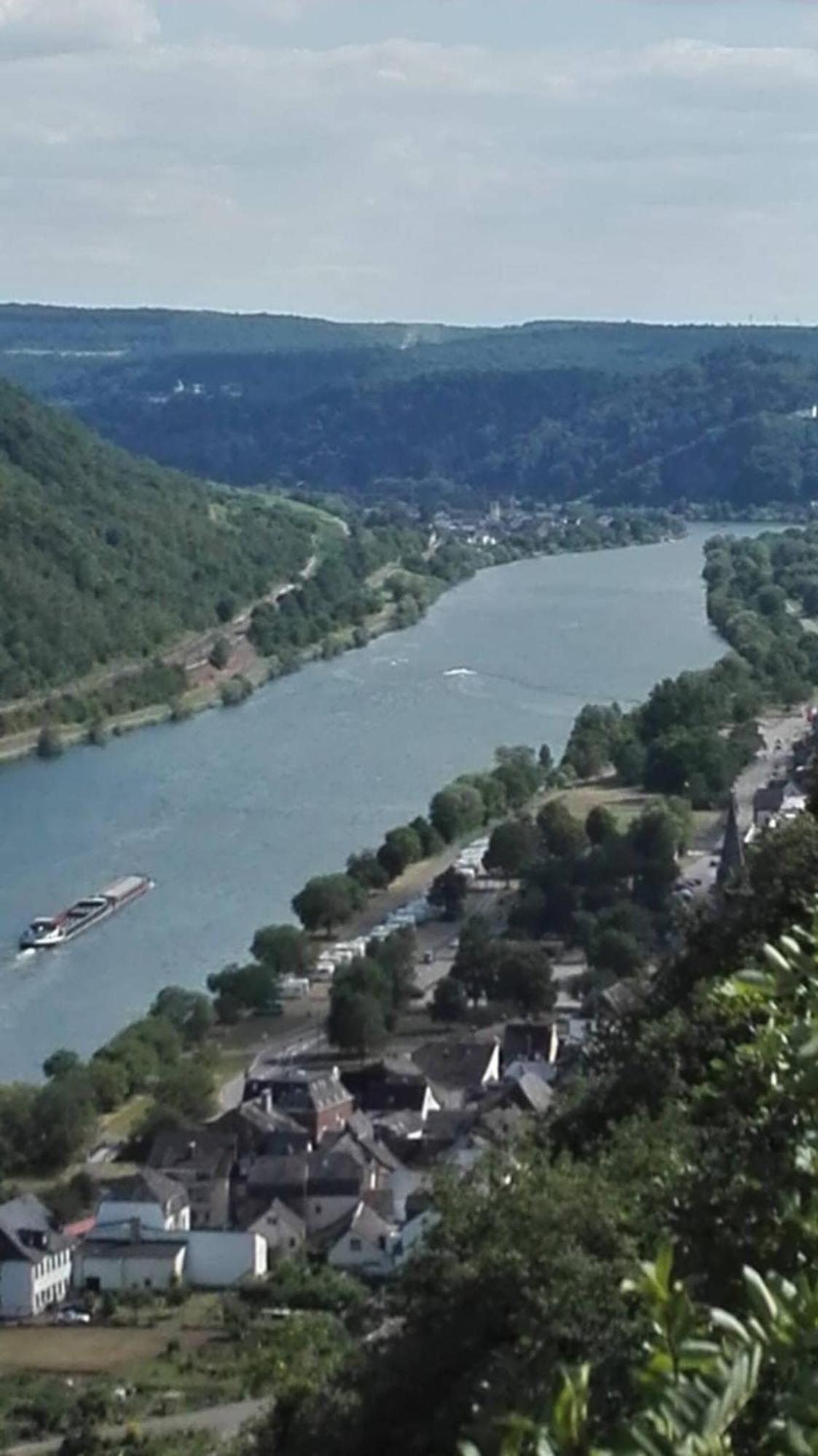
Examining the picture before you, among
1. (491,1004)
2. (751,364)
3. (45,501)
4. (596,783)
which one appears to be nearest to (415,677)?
(596,783)

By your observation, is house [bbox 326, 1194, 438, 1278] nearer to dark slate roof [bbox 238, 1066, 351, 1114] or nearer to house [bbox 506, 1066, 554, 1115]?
house [bbox 506, 1066, 554, 1115]

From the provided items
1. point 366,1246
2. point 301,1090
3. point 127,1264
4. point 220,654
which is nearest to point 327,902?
point 301,1090

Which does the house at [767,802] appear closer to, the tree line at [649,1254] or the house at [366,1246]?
the house at [366,1246]

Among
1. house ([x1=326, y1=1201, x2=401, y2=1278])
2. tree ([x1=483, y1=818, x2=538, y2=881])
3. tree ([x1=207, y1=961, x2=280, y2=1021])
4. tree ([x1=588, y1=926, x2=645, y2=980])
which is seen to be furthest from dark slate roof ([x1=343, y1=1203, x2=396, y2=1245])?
tree ([x1=483, y1=818, x2=538, y2=881])

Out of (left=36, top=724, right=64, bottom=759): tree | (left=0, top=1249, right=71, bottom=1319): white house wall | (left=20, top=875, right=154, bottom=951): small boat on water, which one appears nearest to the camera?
(left=0, top=1249, right=71, bottom=1319): white house wall

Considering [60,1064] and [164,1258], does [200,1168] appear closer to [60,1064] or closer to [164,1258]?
[164,1258]

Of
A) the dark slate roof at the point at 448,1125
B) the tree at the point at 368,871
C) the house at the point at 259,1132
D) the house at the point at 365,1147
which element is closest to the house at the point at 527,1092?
the dark slate roof at the point at 448,1125
